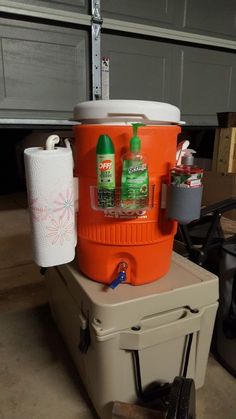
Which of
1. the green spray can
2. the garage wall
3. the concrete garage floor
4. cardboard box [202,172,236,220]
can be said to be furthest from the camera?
cardboard box [202,172,236,220]

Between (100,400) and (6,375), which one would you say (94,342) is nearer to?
(100,400)

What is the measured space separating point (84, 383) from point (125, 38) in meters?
1.75

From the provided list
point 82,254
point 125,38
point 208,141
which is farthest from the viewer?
point 208,141

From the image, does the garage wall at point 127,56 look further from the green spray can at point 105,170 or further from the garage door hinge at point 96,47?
the green spray can at point 105,170

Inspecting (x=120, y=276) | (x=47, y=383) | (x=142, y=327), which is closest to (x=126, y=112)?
(x=120, y=276)

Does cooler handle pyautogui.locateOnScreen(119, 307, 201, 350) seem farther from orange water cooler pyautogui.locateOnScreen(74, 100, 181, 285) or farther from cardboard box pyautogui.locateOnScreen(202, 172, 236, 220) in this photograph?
cardboard box pyautogui.locateOnScreen(202, 172, 236, 220)

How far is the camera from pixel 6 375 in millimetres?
826

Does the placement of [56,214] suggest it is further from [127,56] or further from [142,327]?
[127,56]

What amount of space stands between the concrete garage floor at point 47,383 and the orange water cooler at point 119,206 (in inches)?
13.8

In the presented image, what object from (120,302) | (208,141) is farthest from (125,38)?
(120,302)

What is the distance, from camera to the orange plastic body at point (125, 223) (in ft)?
2.01

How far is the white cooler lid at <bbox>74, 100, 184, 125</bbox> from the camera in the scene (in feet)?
1.95

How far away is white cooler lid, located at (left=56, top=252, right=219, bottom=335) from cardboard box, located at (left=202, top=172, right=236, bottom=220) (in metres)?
1.05

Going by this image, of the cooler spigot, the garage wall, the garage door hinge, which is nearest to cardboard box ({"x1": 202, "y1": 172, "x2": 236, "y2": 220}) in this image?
the garage wall
